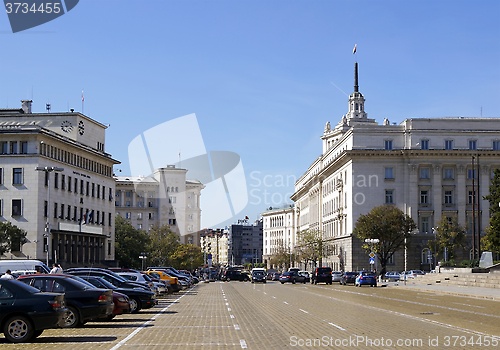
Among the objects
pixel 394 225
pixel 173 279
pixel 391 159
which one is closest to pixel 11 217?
pixel 173 279

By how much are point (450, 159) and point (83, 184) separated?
170 ft

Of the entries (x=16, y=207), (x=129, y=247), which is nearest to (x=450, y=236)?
(x=129, y=247)

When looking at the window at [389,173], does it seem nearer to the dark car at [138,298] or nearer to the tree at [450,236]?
the tree at [450,236]

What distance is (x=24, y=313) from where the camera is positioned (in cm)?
1556

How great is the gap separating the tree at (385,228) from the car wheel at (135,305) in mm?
58638

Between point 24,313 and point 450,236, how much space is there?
7743 cm

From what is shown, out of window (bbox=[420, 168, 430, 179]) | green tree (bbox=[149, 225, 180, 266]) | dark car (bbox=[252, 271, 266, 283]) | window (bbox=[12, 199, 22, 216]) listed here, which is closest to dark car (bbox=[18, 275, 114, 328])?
window (bbox=[12, 199, 22, 216])

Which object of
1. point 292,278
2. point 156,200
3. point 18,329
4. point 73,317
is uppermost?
point 156,200

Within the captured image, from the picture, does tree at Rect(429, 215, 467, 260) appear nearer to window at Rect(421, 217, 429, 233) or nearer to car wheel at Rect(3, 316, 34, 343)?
window at Rect(421, 217, 429, 233)

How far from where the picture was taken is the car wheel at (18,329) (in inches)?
614

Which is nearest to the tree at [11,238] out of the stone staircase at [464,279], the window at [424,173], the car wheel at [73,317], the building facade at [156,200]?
the stone staircase at [464,279]

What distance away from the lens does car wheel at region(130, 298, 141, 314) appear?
25.5 metres

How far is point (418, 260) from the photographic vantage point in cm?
9006

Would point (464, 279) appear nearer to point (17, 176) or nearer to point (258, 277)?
point (258, 277)
